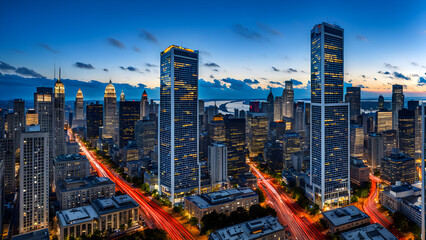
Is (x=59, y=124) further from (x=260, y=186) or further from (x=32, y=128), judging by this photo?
(x=260, y=186)

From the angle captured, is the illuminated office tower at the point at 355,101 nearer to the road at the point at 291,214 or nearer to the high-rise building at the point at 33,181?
the road at the point at 291,214

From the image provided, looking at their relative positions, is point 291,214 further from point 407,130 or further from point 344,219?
point 407,130

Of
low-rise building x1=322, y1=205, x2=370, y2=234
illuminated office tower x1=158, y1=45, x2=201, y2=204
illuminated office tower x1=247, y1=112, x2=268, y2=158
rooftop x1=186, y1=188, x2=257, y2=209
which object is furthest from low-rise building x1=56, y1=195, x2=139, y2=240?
illuminated office tower x1=247, y1=112, x2=268, y2=158

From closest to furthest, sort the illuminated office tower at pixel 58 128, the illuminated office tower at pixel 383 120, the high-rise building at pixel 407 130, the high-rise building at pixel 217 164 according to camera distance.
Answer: the high-rise building at pixel 217 164
the illuminated office tower at pixel 58 128
the high-rise building at pixel 407 130
the illuminated office tower at pixel 383 120

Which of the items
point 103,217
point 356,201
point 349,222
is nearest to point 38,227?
point 103,217

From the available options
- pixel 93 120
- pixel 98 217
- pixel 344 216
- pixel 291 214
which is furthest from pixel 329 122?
pixel 93 120

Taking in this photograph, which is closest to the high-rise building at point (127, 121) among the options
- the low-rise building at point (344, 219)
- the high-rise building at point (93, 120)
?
the high-rise building at point (93, 120)
